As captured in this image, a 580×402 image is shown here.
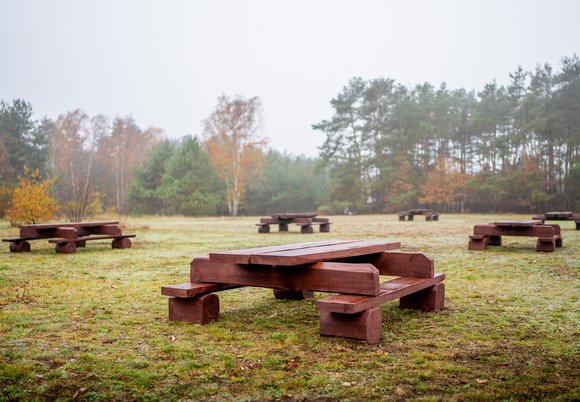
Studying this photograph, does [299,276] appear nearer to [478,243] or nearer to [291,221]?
[478,243]

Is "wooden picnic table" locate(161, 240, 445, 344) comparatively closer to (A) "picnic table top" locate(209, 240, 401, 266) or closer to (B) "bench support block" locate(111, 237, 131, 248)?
(A) "picnic table top" locate(209, 240, 401, 266)

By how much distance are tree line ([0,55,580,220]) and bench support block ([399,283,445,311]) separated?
1380 inches

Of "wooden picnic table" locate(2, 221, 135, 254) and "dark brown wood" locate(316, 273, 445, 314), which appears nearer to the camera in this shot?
"dark brown wood" locate(316, 273, 445, 314)

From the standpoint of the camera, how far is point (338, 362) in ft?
9.95

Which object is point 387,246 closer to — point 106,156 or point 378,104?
point 378,104

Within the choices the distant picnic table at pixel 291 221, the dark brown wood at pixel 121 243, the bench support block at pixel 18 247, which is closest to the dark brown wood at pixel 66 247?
the bench support block at pixel 18 247

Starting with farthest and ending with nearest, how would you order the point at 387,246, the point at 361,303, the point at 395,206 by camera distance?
the point at 395,206, the point at 387,246, the point at 361,303

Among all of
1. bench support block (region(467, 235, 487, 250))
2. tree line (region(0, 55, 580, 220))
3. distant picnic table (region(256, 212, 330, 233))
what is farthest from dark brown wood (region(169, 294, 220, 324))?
tree line (region(0, 55, 580, 220))

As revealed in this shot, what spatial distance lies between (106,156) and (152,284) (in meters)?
48.7

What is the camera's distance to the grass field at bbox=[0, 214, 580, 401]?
8.50 ft

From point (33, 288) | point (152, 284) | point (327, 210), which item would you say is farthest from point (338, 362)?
point (327, 210)

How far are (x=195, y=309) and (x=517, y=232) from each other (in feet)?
26.3

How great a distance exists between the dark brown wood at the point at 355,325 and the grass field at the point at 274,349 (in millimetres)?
79

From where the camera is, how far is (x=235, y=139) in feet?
134
